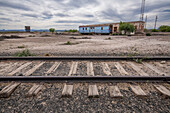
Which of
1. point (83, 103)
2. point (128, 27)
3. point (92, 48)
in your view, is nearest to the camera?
point (83, 103)

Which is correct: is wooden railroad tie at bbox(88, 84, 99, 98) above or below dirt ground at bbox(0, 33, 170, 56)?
below

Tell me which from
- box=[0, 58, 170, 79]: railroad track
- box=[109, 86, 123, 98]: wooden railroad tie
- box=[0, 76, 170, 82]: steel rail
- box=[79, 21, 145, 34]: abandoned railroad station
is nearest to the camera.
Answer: box=[109, 86, 123, 98]: wooden railroad tie

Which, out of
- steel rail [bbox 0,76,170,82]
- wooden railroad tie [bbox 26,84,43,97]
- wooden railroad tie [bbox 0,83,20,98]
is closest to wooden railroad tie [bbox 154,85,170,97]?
steel rail [bbox 0,76,170,82]

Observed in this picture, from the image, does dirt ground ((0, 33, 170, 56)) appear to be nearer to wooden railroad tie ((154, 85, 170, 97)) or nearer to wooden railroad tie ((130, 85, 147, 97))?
wooden railroad tie ((154, 85, 170, 97))

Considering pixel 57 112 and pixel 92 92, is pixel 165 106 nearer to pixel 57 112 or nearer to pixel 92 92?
pixel 92 92

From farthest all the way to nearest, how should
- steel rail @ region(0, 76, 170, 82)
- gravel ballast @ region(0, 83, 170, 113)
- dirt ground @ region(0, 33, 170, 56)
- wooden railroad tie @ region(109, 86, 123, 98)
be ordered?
dirt ground @ region(0, 33, 170, 56)
steel rail @ region(0, 76, 170, 82)
wooden railroad tie @ region(109, 86, 123, 98)
gravel ballast @ region(0, 83, 170, 113)

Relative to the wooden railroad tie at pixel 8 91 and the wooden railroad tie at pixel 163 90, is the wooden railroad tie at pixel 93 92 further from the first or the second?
the wooden railroad tie at pixel 8 91

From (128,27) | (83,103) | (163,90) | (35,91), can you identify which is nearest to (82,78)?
(83,103)

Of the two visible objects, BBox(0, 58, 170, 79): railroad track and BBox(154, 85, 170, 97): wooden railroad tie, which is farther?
BBox(0, 58, 170, 79): railroad track

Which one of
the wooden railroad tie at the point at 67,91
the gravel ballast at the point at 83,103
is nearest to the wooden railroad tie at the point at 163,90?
the gravel ballast at the point at 83,103

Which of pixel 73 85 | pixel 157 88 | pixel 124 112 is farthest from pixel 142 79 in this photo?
pixel 73 85

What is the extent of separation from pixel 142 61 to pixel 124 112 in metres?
3.46

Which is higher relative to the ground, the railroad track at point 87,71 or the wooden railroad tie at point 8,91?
the railroad track at point 87,71

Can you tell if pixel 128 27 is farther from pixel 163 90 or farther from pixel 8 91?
pixel 8 91
